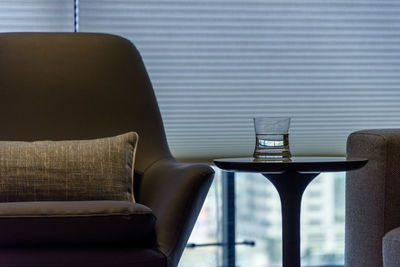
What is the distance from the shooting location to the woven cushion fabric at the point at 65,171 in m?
1.79

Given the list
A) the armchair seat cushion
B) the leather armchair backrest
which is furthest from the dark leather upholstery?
the armchair seat cushion

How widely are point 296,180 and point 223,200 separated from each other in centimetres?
122

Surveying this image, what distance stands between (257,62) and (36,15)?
0.97 meters

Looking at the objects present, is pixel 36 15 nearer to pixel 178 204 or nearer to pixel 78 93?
pixel 78 93

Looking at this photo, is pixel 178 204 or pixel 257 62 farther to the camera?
pixel 257 62

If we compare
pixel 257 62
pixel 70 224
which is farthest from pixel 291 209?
pixel 257 62

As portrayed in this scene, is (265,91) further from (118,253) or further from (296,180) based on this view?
(118,253)

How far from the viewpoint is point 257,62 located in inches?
102

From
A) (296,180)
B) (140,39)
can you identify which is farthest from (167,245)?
(140,39)

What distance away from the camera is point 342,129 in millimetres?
2748

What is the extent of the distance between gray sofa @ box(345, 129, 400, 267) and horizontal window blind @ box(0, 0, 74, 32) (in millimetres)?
1314

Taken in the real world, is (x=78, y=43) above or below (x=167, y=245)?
above

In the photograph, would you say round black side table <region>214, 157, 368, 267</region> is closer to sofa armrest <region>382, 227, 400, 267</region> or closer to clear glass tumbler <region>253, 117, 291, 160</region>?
clear glass tumbler <region>253, 117, 291, 160</region>

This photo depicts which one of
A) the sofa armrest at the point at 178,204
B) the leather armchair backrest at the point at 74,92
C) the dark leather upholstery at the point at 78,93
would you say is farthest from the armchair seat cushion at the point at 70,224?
the leather armchair backrest at the point at 74,92
